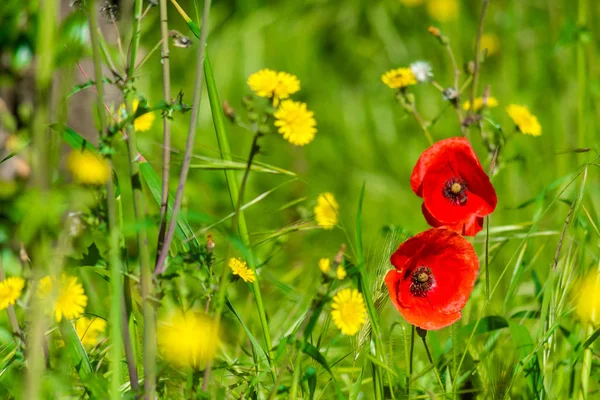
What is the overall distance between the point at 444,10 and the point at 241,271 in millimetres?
2064

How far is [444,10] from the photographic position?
2.87m

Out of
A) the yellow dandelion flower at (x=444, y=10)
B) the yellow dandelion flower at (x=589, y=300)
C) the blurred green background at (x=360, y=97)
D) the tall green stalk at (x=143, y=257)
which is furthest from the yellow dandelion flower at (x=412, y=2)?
the tall green stalk at (x=143, y=257)

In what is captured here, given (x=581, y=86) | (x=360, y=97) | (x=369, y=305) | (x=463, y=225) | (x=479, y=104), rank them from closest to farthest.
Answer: (x=369, y=305) → (x=463, y=225) → (x=479, y=104) → (x=581, y=86) → (x=360, y=97)

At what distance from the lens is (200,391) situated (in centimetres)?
87

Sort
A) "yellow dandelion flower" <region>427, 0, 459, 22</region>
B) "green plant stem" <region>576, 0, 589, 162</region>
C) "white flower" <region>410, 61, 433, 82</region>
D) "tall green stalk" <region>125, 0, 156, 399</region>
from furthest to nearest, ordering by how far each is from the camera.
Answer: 1. "yellow dandelion flower" <region>427, 0, 459, 22</region>
2. "green plant stem" <region>576, 0, 589, 162</region>
3. "white flower" <region>410, 61, 433, 82</region>
4. "tall green stalk" <region>125, 0, 156, 399</region>

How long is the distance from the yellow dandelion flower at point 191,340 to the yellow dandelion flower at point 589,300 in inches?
21.1

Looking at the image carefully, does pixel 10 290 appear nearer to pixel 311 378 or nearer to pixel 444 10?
pixel 311 378

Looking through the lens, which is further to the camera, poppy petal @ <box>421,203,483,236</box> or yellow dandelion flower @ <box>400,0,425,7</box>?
yellow dandelion flower @ <box>400,0,425,7</box>

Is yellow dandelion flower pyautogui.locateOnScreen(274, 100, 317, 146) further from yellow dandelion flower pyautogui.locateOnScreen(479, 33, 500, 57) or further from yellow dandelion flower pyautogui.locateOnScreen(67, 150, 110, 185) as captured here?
yellow dandelion flower pyautogui.locateOnScreen(479, 33, 500, 57)

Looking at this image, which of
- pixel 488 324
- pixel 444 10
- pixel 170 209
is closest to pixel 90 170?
pixel 170 209

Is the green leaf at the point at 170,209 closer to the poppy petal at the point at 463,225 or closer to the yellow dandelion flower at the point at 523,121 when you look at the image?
the poppy petal at the point at 463,225

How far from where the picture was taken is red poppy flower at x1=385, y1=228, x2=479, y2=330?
3.35 ft

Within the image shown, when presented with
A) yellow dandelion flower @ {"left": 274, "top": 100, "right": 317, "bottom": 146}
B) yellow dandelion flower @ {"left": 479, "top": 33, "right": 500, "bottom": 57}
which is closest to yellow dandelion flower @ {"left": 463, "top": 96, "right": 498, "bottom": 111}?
yellow dandelion flower @ {"left": 274, "top": 100, "right": 317, "bottom": 146}

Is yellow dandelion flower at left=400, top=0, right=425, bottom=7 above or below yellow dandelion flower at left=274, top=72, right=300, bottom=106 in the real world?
below
